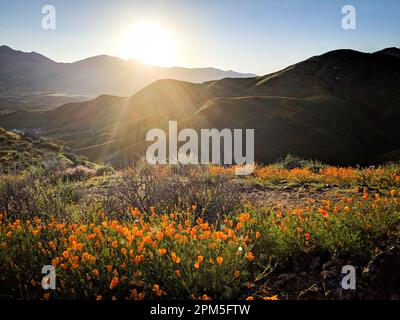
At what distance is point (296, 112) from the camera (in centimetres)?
4791

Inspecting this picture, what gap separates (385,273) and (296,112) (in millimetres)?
46618

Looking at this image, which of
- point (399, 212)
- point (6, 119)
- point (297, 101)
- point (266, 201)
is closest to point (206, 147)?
point (297, 101)

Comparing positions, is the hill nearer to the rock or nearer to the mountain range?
the mountain range

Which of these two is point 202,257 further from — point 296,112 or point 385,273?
point 296,112

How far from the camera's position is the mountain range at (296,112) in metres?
41.4

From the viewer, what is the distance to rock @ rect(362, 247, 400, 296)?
3.55 m

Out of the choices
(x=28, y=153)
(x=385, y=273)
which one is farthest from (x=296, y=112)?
(x=385, y=273)

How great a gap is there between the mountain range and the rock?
26.5 m

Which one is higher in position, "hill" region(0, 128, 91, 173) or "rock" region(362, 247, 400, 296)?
"hill" region(0, 128, 91, 173)

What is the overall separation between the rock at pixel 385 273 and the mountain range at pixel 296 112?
26492 mm

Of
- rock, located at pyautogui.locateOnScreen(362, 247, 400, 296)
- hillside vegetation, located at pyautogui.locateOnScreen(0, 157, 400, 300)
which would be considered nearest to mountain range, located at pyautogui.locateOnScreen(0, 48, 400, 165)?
hillside vegetation, located at pyautogui.locateOnScreen(0, 157, 400, 300)

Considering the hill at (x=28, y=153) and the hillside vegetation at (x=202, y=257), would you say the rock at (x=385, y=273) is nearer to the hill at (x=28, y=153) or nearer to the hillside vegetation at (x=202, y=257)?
the hillside vegetation at (x=202, y=257)

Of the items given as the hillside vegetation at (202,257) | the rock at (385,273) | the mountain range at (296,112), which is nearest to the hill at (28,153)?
the mountain range at (296,112)

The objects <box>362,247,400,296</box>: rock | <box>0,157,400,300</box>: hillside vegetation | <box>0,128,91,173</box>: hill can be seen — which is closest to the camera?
<box>362,247,400,296</box>: rock
